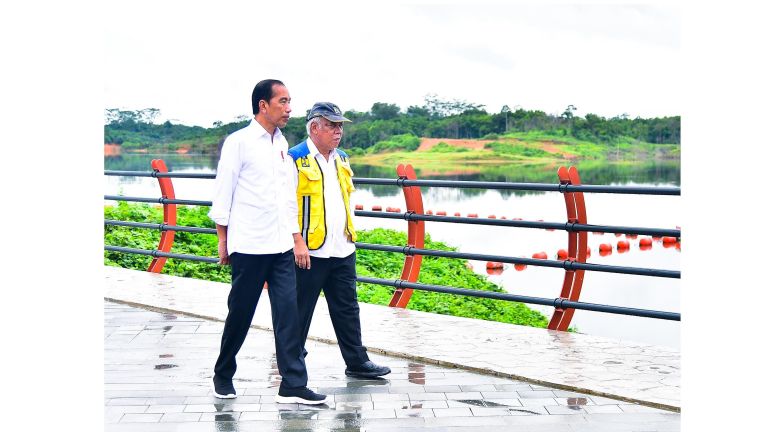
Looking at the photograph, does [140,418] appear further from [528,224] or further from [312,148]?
[528,224]

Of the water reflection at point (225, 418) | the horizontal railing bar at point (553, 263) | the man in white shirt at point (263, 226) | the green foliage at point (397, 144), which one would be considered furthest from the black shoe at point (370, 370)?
the green foliage at point (397, 144)

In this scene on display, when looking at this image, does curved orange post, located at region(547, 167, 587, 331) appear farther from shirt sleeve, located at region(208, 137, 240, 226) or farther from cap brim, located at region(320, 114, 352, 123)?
shirt sleeve, located at region(208, 137, 240, 226)

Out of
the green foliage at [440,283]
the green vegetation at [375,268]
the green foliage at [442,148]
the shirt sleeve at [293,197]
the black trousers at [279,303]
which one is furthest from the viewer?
the green foliage at [442,148]

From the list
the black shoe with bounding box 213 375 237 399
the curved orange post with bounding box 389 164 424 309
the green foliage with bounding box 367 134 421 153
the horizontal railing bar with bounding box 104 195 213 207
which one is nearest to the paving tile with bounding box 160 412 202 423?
the black shoe with bounding box 213 375 237 399

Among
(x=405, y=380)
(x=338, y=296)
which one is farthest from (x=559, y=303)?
(x=338, y=296)

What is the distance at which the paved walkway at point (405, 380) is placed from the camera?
19.9 ft

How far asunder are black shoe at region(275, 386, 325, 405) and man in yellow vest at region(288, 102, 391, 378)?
0.44 m

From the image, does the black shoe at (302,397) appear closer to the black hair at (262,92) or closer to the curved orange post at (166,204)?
the black hair at (262,92)

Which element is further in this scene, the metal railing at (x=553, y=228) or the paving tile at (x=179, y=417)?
the metal railing at (x=553, y=228)

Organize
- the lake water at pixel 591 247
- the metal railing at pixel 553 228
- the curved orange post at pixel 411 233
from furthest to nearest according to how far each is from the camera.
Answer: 1. the lake water at pixel 591 247
2. the curved orange post at pixel 411 233
3. the metal railing at pixel 553 228

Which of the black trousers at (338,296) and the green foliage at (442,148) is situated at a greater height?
the green foliage at (442,148)

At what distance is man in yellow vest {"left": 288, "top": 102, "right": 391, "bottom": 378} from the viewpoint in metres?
6.70

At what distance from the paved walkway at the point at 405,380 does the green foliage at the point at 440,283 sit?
16.0ft

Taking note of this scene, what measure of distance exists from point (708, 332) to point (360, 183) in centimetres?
532
